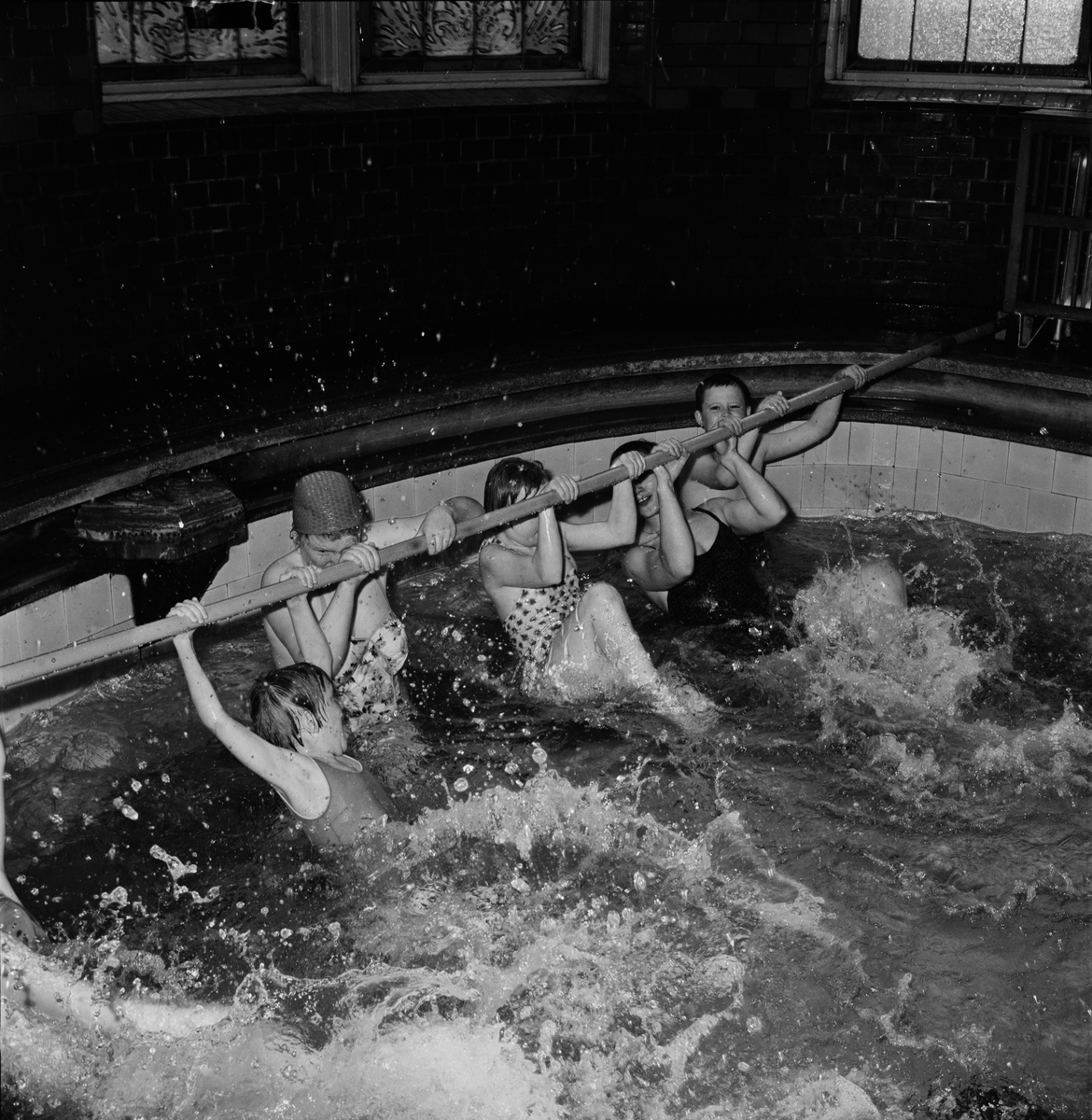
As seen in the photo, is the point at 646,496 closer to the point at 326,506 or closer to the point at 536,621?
the point at 536,621

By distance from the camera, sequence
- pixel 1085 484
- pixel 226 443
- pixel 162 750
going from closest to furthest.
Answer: pixel 162 750 → pixel 226 443 → pixel 1085 484

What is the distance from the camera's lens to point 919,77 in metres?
8.69

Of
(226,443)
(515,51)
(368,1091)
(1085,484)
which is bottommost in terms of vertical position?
(368,1091)

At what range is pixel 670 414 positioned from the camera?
304 inches

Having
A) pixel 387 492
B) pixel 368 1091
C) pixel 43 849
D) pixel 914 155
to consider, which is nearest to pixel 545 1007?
pixel 368 1091

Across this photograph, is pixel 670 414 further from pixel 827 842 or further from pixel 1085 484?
pixel 827 842

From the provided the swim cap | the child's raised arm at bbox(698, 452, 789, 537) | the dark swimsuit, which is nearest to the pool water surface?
the dark swimsuit

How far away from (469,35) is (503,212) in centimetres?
96

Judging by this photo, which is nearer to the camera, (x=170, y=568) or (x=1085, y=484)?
(x=170, y=568)

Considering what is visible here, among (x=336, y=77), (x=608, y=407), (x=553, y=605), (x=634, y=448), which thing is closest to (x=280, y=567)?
(x=553, y=605)

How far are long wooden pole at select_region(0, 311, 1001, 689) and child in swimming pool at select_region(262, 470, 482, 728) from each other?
0.11m

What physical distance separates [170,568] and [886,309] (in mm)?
A: 4763

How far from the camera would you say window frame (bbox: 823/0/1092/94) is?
27.5ft

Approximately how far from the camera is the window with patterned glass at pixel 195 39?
6.84m
